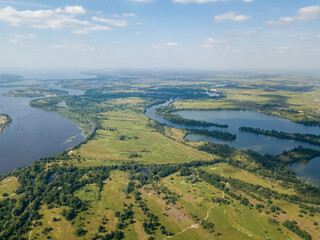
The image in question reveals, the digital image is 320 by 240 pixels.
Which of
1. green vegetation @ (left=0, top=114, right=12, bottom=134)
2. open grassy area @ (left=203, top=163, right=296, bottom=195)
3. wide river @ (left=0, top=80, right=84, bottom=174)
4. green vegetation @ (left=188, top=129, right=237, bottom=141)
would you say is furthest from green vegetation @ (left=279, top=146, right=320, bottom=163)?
green vegetation @ (left=0, top=114, right=12, bottom=134)

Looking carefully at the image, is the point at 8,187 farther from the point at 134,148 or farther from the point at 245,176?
the point at 245,176

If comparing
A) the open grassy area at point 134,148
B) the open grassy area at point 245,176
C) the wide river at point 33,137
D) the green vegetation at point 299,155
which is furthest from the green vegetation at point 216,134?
the wide river at point 33,137

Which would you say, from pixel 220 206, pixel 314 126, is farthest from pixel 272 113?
pixel 220 206

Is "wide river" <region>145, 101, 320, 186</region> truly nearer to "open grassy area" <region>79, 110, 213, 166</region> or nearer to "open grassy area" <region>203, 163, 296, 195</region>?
"open grassy area" <region>203, 163, 296, 195</region>

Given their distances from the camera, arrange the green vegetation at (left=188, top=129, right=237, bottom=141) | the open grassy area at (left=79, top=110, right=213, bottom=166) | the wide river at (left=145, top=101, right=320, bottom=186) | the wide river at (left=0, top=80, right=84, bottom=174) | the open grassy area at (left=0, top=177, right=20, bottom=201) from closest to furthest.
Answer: the open grassy area at (left=0, top=177, right=20, bottom=201)
the wide river at (left=145, top=101, right=320, bottom=186)
the wide river at (left=0, top=80, right=84, bottom=174)
the open grassy area at (left=79, top=110, right=213, bottom=166)
the green vegetation at (left=188, top=129, right=237, bottom=141)

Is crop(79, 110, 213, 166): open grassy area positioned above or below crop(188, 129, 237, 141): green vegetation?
below

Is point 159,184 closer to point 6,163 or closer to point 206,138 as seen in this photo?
point 206,138

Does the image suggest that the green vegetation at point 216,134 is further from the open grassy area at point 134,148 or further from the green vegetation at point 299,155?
the green vegetation at point 299,155
